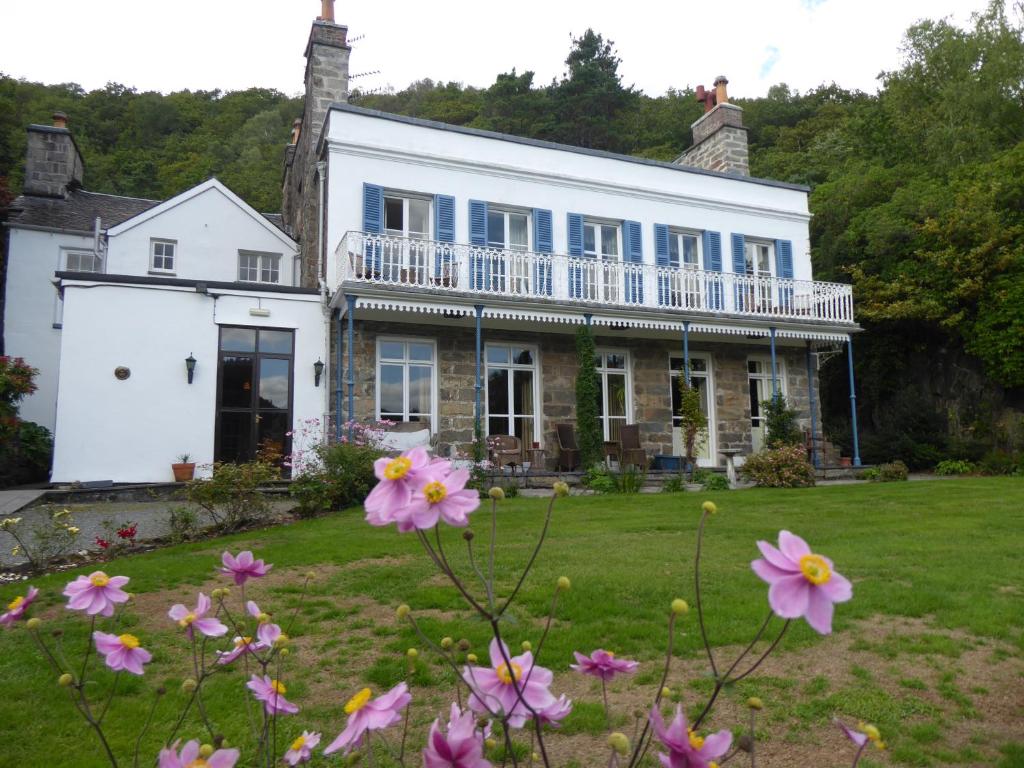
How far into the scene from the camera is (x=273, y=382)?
12508 mm

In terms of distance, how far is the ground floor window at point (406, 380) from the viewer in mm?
12734

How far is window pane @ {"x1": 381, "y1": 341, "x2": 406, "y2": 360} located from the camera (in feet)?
42.3

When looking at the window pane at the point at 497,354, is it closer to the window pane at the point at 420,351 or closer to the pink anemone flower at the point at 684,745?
the window pane at the point at 420,351

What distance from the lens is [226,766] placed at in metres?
0.98

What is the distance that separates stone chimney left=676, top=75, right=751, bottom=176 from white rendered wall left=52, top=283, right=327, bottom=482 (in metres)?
11.1

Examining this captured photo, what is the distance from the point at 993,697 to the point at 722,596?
61.3 inches

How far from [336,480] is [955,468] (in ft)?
38.8

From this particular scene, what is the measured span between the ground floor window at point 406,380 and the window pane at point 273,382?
1537 millimetres

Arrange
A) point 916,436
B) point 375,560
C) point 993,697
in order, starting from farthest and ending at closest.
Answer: point 916,436 → point 375,560 → point 993,697

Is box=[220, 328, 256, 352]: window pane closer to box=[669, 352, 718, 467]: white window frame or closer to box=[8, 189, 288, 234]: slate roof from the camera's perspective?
box=[8, 189, 288, 234]: slate roof

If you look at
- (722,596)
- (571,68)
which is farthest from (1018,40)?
(722,596)

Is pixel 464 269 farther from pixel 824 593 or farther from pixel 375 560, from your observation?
pixel 824 593

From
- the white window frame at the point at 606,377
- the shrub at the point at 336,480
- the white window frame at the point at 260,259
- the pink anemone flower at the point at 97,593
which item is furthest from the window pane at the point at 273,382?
the pink anemone flower at the point at 97,593

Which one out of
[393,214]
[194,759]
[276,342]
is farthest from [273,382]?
[194,759]
